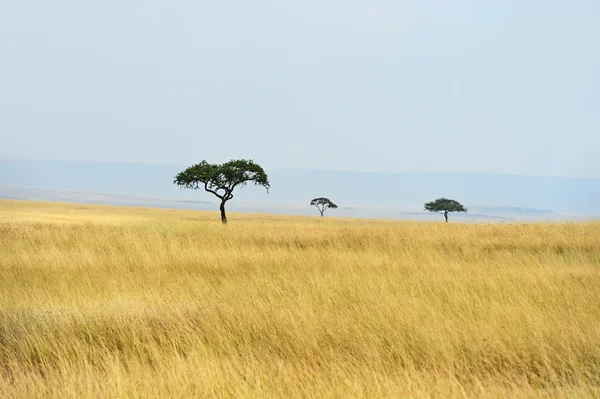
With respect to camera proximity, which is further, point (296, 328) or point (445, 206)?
point (445, 206)

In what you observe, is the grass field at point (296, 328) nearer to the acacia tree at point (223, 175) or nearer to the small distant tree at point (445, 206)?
the acacia tree at point (223, 175)

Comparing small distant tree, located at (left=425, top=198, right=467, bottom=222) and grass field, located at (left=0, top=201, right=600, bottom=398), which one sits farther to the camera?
small distant tree, located at (left=425, top=198, right=467, bottom=222)

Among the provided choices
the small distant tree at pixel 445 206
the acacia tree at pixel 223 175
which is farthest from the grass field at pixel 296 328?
the small distant tree at pixel 445 206

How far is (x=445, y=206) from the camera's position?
84.3 metres

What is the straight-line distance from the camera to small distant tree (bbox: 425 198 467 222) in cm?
8344

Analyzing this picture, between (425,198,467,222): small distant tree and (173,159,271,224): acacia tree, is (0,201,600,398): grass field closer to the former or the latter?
(173,159,271,224): acacia tree

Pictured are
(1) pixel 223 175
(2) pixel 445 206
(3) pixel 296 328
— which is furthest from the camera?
(2) pixel 445 206

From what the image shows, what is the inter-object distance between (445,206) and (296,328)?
81.5 m

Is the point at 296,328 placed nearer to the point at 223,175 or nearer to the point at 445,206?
the point at 223,175

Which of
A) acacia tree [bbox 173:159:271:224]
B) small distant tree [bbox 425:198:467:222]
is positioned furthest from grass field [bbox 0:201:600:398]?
small distant tree [bbox 425:198:467:222]

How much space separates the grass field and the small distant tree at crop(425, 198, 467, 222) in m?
73.3

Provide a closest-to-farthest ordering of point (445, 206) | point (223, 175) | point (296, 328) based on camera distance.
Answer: point (296, 328) < point (223, 175) < point (445, 206)

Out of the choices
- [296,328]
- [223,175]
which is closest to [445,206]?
[223,175]

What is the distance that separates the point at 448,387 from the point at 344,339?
1766 millimetres
